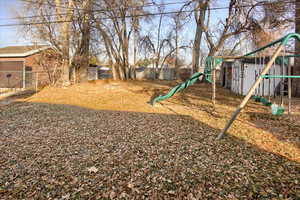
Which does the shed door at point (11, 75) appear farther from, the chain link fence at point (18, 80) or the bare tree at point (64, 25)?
the bare tree at point (64, 25)

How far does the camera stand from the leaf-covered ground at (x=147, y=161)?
2318 mm

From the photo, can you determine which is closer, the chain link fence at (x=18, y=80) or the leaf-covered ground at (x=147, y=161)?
the leaf-covered ground at (x=147, y=161)

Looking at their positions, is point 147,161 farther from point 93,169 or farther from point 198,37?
point 198,37

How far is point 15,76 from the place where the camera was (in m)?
14.9

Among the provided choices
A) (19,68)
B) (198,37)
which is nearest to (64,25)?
(19,68)

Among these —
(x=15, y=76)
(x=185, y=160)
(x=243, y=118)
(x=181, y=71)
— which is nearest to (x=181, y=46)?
(x=181, y=71)

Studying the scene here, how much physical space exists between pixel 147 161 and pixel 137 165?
0.20 meters

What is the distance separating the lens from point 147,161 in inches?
121

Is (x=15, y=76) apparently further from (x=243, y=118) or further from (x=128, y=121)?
(x=243, y=118)

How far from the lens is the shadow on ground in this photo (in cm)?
231

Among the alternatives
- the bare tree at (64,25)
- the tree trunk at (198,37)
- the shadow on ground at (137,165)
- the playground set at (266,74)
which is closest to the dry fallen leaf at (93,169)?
the shadow on ground at (137,165)

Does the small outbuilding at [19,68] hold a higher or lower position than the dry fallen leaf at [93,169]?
higher

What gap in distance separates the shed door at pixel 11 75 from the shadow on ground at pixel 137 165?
39.8 feet

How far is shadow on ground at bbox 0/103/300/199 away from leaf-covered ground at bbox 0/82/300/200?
0.01 m
